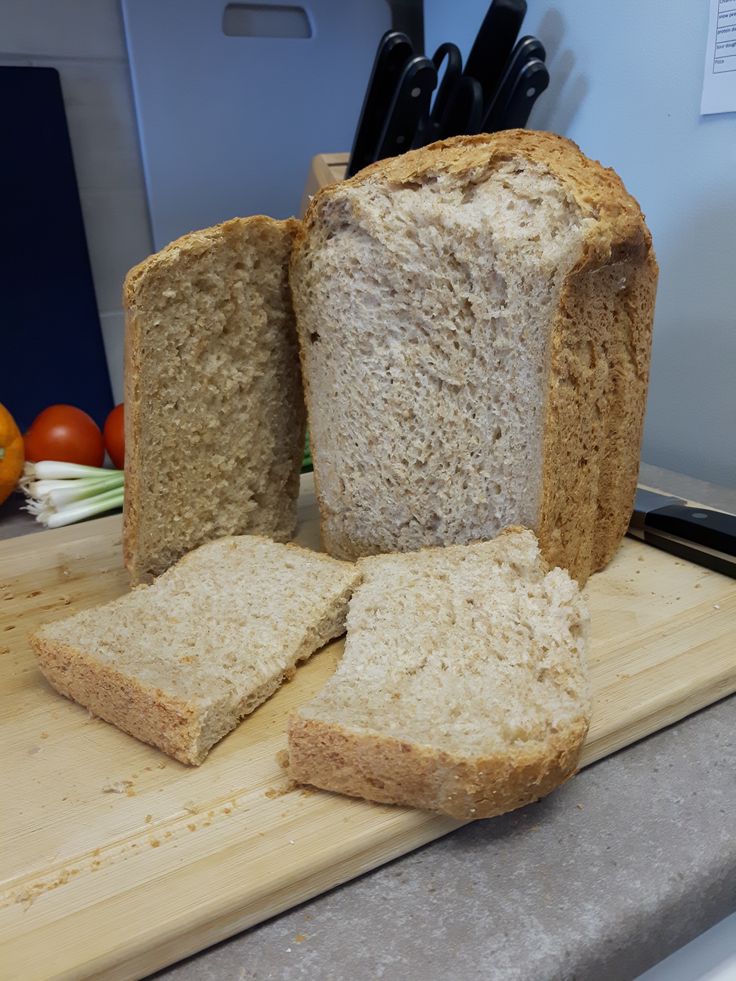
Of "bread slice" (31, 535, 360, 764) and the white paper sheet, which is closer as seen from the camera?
"bread slice" (31, 535, 360, 764)

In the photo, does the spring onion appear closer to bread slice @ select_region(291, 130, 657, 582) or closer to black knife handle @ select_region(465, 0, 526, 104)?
bread slice @ select_region(291, 130, 657, 582)

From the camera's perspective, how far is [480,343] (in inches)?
82.7

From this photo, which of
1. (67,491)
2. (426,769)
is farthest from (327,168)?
(426,769)

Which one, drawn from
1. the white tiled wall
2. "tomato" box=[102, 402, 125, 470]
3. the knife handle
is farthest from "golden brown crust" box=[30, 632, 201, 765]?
the white tiled wall

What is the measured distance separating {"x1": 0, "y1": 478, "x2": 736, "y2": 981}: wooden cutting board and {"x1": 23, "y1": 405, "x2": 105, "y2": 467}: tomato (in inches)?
43.2

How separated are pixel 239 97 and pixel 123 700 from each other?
8.62ft

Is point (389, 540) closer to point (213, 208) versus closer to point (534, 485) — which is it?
point (534, 485)

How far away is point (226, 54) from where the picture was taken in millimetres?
3387

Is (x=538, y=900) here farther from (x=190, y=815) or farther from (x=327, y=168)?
(x=327, y=168)

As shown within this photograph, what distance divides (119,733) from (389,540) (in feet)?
3.12

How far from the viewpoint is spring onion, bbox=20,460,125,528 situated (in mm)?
2850

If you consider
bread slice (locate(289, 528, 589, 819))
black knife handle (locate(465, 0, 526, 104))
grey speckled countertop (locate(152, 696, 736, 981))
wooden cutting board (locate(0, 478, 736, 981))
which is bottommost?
grey speckled countertop (locate(152, 696, 736, 981))

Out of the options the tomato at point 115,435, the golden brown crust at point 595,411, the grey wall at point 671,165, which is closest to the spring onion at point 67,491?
the tomato at point 115,435

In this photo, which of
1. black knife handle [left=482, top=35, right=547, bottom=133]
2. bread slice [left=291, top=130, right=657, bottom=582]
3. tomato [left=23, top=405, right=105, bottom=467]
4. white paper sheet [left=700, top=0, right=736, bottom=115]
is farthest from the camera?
tomato [left=23, top=405, right=105, bottom=467]
